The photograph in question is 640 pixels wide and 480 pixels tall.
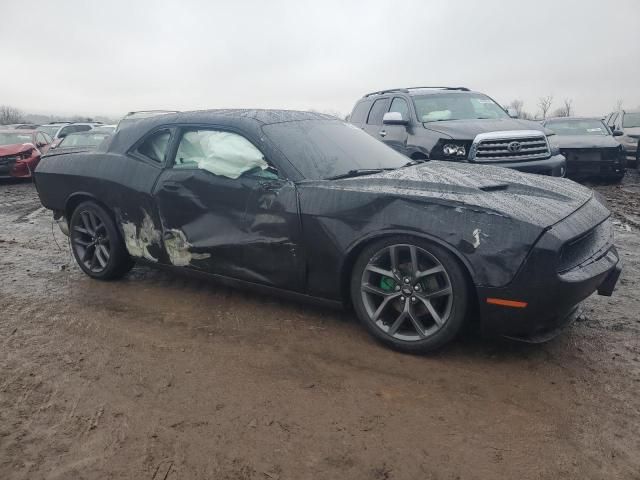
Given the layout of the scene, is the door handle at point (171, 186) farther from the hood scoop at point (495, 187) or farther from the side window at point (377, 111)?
the side window at point (377, 111)

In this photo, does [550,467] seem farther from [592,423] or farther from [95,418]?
[95,418]

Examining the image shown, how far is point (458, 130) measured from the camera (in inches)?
273

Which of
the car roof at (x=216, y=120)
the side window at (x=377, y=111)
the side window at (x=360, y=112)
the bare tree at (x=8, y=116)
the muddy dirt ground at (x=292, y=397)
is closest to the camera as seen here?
the muddy dirt ground at (x=292, y=397)

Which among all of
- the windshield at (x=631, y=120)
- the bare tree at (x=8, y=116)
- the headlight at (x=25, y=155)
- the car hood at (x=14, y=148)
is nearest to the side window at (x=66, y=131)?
the car hood at (x=14, y=148)

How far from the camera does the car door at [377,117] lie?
8.11m

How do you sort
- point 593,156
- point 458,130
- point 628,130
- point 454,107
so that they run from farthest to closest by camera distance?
point 628,130 → point 593,156 → point 454,107 → point 458,130

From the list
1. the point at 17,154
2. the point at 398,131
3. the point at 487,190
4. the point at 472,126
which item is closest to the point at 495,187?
the point at 487,190

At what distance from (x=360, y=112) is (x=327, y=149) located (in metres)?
5.29

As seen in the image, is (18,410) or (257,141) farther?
(257,141)

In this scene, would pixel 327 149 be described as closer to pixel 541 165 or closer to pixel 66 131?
pixel 541 165

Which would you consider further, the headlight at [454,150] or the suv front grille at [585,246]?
the headlight at [454,150]

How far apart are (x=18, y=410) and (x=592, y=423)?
285 centimetres

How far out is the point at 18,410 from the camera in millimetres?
2715

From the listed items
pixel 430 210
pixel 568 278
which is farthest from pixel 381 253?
pixel 568 278
